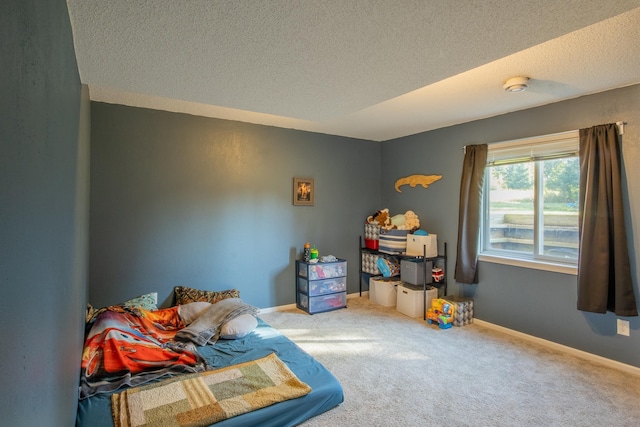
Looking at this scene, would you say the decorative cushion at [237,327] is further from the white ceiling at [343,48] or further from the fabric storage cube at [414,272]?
the fabric storage cube at [414,272]

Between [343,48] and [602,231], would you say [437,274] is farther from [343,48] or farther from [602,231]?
[343,48]

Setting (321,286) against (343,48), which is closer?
(343,48)

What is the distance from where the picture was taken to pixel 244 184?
13.1 ft

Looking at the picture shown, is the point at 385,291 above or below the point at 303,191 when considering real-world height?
below

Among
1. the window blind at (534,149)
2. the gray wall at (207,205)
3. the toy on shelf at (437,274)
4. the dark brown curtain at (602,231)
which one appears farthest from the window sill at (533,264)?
the gray wall at (207,205)

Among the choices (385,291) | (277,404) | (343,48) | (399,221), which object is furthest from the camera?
(399,221)

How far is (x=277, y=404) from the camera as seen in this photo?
6.58ft

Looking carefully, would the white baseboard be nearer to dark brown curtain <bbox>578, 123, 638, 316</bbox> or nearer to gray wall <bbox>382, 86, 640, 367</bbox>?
gray wall <bbox>382, 86, 640, 367</bbox>

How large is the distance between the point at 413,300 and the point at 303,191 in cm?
200

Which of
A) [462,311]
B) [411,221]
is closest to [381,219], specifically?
[411,221]

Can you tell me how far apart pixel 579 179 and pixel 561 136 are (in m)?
0.44

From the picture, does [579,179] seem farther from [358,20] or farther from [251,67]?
[251,67]

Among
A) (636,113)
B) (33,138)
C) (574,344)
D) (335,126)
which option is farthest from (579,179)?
(33,138)

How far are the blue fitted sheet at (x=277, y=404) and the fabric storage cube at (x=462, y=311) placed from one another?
1939 millimetres
